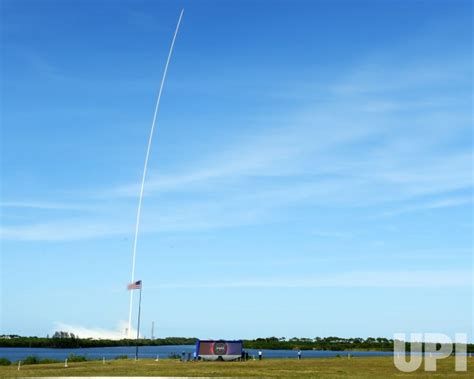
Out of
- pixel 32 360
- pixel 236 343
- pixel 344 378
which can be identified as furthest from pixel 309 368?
pixel 32 360

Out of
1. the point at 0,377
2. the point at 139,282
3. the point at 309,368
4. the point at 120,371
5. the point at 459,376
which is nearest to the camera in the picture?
the point at 0,377

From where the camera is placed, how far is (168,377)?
54.2m

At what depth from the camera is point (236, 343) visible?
294 feet

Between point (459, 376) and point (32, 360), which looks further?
point (32, 360)

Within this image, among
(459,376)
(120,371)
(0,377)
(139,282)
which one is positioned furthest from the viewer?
(139,282)

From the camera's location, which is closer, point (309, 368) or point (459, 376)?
point (459, 376)

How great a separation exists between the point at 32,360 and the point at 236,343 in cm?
2747

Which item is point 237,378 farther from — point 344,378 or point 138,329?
point 138,329

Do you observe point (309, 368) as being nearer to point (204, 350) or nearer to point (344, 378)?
point (344, 378)

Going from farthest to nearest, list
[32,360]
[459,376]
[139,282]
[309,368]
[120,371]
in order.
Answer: [32,360]
[139,282]
[309,368]
[120,371]
[459,376]

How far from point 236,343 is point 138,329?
49.0ft

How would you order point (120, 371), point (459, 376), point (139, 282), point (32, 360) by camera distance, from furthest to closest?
point (32, 360) < point (139, 282) < point (120, 371) < point (459, 376)

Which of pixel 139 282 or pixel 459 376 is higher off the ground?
pixel 139 282

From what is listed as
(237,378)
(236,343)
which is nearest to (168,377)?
(237,378)
